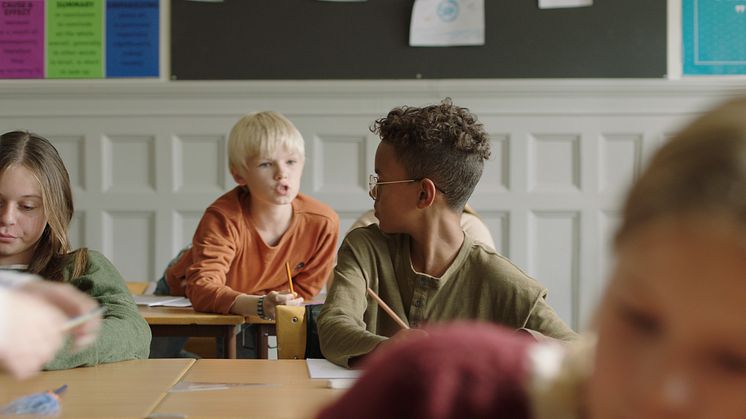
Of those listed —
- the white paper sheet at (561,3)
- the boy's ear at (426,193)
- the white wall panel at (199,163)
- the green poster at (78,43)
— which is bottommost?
the boy's ear at (426,193)

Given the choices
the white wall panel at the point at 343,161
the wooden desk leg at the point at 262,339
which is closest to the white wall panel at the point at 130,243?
the white wall panel at the point at 343,161

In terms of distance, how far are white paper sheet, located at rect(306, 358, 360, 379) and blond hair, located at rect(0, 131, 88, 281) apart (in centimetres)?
61

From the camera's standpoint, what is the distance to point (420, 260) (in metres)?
2.15

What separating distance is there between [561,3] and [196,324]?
258 cm

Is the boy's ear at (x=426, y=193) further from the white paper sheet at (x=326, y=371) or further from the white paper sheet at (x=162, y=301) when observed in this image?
the white paper sheet at (x=162, y=301)

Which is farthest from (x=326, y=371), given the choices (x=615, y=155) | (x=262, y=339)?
(x=615, y=155)

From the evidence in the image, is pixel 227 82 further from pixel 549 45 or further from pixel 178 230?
pixel 549 45

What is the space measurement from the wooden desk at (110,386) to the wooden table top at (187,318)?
0.78 m

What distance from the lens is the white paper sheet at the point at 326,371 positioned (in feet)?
5.54

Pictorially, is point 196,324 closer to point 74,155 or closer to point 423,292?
point 423,292

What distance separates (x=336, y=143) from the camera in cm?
436

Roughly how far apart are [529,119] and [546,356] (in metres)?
3.76

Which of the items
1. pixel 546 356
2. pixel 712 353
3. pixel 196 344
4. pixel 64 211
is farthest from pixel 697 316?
pixel 196 344

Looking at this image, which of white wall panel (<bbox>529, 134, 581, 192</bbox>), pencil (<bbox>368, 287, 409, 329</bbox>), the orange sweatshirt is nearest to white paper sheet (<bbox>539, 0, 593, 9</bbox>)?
white wall panel (<bbox>529, 134, 581, 192</bbox>)
